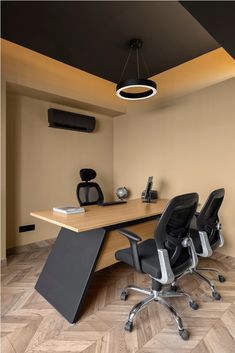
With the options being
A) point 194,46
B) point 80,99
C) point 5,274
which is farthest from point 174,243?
point 80,99

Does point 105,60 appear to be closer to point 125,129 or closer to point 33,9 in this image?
point 33,9

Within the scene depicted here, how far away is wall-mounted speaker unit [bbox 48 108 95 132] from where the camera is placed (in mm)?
3590

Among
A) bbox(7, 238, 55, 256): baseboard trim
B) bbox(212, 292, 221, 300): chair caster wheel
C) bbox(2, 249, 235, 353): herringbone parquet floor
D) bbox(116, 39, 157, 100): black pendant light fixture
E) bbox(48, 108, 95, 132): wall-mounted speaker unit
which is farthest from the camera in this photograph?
bbox(48, 108, 95, 132): wall-mounted speaker unit

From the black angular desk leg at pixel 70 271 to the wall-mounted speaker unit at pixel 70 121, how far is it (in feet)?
7.02

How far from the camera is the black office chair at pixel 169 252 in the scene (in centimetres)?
155

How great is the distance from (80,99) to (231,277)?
353cm

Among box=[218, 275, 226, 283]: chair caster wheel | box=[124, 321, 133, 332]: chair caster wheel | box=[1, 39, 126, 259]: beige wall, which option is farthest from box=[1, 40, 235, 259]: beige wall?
box=[124, 321, 133, 332]: chair caster wheel

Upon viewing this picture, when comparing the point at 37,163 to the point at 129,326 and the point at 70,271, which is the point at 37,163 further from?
the point at 129,326

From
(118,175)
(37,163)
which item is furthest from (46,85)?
(118,175)

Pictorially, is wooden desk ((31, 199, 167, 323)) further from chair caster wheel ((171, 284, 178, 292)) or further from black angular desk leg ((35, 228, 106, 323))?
chair caster wheel ((171, 284, 178, 292))

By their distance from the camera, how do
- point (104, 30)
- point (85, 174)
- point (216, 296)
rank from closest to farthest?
1. point (216, 296)
2. point (104, 30)
3. point (85, 174)

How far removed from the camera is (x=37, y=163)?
140 inches

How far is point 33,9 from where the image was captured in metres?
2.12

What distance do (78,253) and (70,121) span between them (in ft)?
8.46
